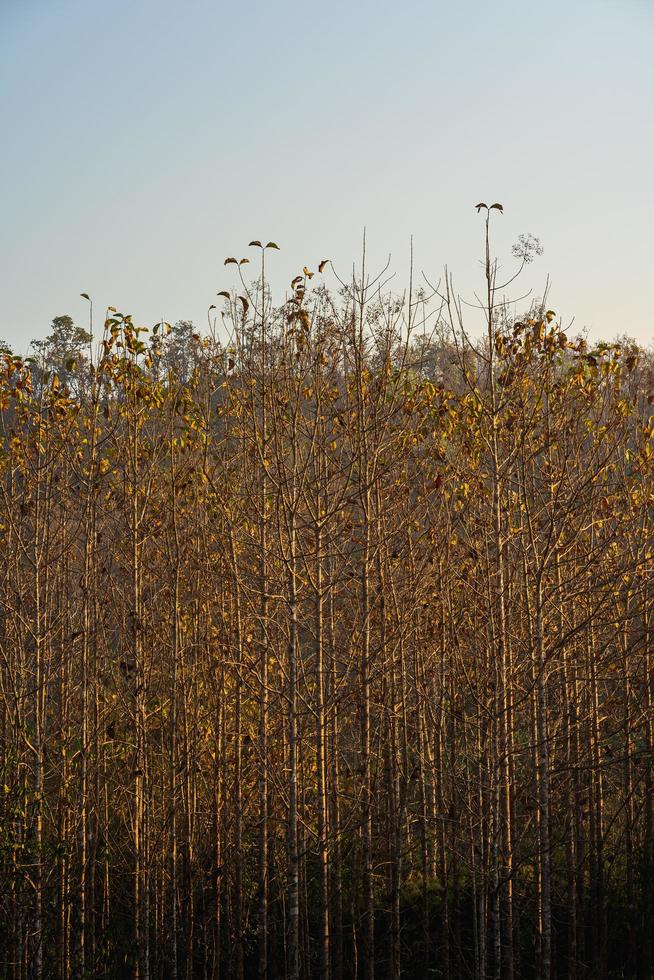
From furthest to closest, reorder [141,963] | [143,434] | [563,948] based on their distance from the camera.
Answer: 1. [563,948]
2. [143,434]
3. [141,963]

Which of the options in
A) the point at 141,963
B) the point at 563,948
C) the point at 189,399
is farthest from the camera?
the point at 563,948

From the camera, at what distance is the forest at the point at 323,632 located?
23.7ft

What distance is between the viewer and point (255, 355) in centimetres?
753

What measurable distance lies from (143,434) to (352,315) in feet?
9.01

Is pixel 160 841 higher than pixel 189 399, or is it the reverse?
pixel 189 399

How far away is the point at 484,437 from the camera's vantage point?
23.3 feet

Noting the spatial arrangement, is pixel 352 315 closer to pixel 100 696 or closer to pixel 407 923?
pixel 100 696

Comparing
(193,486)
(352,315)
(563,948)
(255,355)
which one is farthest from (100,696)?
(563,948)

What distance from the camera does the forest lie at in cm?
723

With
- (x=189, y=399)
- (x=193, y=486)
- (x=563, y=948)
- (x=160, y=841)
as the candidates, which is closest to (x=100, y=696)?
(x=160, y=841)

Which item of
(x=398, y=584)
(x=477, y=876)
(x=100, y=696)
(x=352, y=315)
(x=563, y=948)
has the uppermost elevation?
(x=352, y=315)

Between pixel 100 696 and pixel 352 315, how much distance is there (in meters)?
4.37

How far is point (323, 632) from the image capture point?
8.05 meters

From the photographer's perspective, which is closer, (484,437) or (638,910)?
(484,437)
